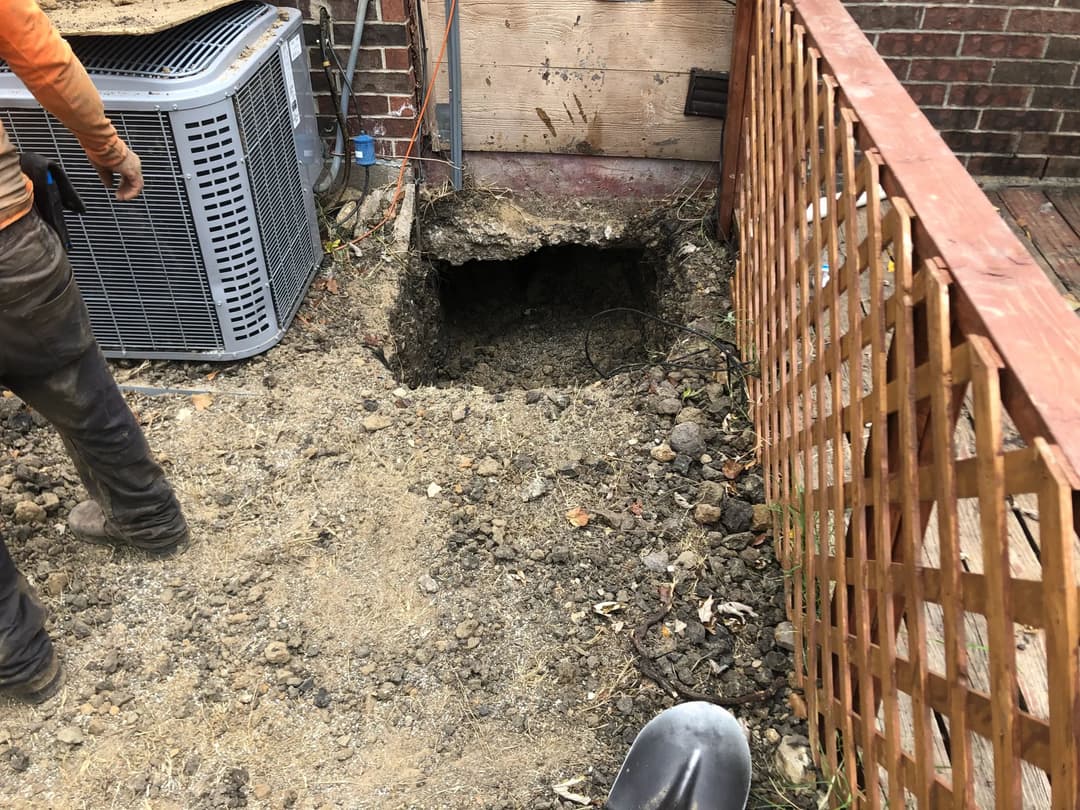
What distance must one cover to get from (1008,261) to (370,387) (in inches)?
84.9

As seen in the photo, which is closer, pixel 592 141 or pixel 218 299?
pixel 218 299

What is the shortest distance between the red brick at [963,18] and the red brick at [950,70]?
12 cm

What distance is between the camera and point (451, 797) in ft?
6.50

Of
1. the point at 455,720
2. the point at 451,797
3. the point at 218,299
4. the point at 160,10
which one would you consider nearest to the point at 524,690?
the point at 455,720

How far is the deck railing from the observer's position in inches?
44.7

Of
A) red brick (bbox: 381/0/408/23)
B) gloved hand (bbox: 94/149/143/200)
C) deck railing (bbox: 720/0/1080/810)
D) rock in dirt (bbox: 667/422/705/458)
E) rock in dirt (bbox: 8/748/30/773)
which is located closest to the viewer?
deck railing (bbox: 720/0/1080/810)

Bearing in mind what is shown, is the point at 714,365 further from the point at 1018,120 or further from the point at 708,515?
the point at 1018,120

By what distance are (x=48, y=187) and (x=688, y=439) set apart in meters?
1.83

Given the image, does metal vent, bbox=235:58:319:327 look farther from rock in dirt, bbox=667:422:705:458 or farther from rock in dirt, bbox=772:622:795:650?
rock in dirt, bbox=772:622:795:650

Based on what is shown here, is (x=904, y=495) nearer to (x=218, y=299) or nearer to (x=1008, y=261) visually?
(x=1008, y=261)

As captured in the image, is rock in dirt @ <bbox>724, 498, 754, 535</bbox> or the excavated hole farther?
the excavated hole

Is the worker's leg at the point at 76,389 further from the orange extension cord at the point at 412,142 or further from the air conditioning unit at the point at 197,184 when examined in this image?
the orange extension cord at the point at 412,142

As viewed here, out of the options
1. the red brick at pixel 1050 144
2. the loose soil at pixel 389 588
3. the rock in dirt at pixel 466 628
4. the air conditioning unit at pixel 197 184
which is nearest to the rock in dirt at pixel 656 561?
the loose soil at pixel 389 588

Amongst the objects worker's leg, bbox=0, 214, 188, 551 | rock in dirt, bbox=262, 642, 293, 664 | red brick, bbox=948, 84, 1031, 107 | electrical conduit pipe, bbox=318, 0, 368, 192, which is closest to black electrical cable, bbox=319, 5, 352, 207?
electrical conduit pipe, bbox=318, 0, 368, 192
